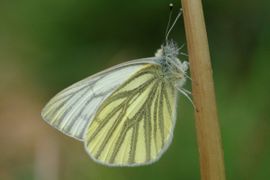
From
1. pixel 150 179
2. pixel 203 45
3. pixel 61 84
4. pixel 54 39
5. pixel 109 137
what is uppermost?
pixel 54 39

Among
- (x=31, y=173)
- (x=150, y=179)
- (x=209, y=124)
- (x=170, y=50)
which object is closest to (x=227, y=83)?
(x=150, y=179)

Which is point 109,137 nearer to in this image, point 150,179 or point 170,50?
point 170,50

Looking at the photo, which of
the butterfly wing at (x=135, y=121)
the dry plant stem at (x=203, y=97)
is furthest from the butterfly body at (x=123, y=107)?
the dry plant stem at (x=203, y=97)

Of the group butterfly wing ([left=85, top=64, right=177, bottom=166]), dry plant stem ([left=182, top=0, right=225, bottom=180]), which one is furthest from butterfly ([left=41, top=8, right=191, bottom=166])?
dry plant stem ([left=182, top=0, right=225, bottom=180])

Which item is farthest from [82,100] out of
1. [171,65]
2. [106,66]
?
[106,66]

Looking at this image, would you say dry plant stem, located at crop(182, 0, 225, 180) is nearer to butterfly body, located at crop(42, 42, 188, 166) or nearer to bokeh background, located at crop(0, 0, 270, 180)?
butterfly body, located at crop(42, 42, 188, 166)

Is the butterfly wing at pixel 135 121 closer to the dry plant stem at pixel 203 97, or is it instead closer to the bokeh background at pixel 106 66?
the dry plant stem at pixel 203 97
